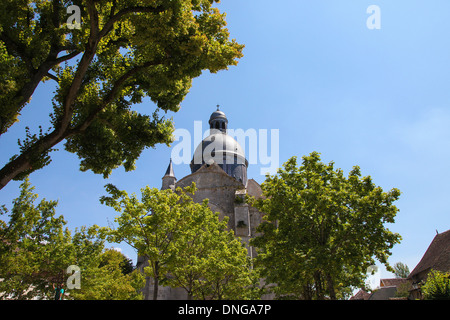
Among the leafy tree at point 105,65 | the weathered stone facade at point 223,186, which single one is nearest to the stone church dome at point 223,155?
the weathered stone facade at point 223,186

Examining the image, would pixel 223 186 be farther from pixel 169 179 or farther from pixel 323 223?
pixel 323 223

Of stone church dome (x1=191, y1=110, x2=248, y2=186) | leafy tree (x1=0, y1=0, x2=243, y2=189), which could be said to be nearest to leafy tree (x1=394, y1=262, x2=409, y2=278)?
stone church dome (x1=191, y1=110, x2=248, y2=186)

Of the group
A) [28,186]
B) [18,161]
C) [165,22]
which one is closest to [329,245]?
[165,22]

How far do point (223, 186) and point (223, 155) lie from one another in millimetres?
12161

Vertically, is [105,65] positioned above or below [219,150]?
below

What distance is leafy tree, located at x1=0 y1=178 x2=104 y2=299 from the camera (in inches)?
697

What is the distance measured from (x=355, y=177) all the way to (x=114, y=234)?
1236 centimetres

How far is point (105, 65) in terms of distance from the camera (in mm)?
11828

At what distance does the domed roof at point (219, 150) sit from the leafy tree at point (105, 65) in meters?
33.0

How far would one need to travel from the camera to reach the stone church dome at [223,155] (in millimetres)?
45344

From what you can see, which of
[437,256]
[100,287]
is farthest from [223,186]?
[437,256]
